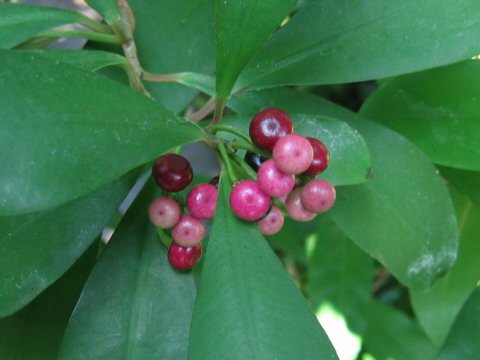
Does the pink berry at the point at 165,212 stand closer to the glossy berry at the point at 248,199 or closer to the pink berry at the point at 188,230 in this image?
the pink berry at the point at 188,230

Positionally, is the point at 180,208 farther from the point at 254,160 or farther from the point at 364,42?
the point at 364,42

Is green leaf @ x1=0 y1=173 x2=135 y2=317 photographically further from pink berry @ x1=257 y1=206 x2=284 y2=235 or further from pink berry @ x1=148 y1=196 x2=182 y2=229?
pink berry @ x1=257 y1=206 x2=284 y2=235

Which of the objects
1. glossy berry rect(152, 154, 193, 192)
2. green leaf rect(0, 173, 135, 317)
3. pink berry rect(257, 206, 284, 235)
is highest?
glossy berry rect(152, 154, 193, 192)

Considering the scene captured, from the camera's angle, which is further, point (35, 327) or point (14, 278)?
point (35, 327)

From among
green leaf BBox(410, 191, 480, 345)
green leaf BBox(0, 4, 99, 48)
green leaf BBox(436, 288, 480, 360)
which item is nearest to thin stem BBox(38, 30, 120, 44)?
green leaf BBox(0, 4, 99, 48)

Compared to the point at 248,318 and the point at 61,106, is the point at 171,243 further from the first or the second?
the point at 61,106

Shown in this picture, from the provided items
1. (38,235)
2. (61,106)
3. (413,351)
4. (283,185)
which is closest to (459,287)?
(413,351)
